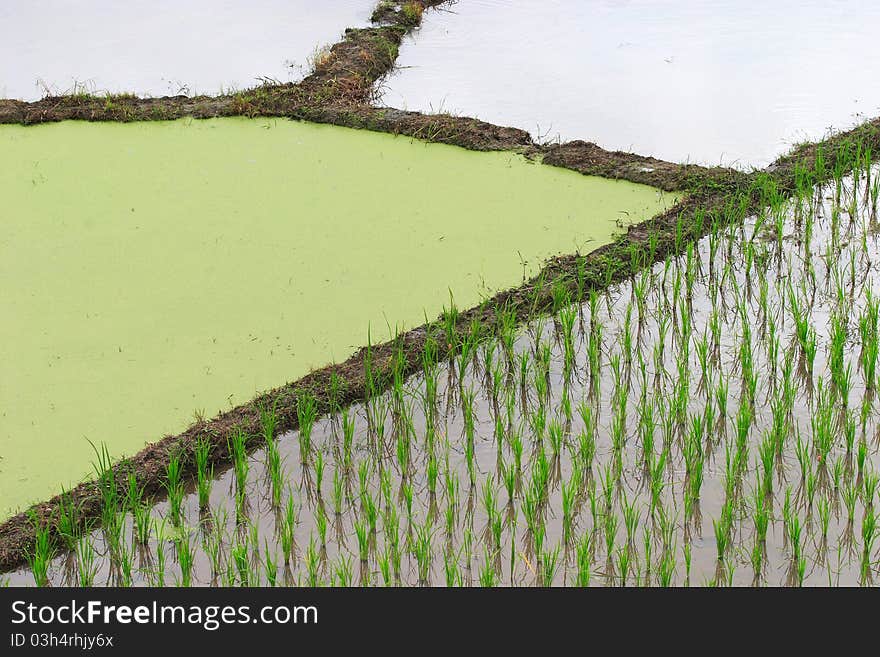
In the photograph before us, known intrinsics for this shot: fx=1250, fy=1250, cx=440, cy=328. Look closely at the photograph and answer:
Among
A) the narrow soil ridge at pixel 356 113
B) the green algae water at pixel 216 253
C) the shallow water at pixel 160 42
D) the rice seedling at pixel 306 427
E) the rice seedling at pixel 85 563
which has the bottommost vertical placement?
the rice seedling at pixel 85 563

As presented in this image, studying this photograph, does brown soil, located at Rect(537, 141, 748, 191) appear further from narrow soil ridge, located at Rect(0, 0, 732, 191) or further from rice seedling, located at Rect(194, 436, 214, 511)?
rice seedling, located at Rect(194, 436, 214, 511)

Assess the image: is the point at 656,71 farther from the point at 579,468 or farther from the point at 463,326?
the point at 579,468

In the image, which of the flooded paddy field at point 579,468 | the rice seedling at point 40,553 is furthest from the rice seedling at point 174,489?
the rice seedling at point 40,553

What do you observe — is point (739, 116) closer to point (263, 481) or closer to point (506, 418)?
point (506, 418)

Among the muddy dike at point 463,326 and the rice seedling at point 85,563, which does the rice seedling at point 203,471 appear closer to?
the muddy dike at point 463,326

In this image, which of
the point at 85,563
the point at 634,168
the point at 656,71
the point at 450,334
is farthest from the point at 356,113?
the point at 85,563

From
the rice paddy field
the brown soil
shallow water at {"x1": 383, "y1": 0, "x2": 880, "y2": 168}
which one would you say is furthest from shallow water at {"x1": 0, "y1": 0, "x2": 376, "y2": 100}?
the brown soil
